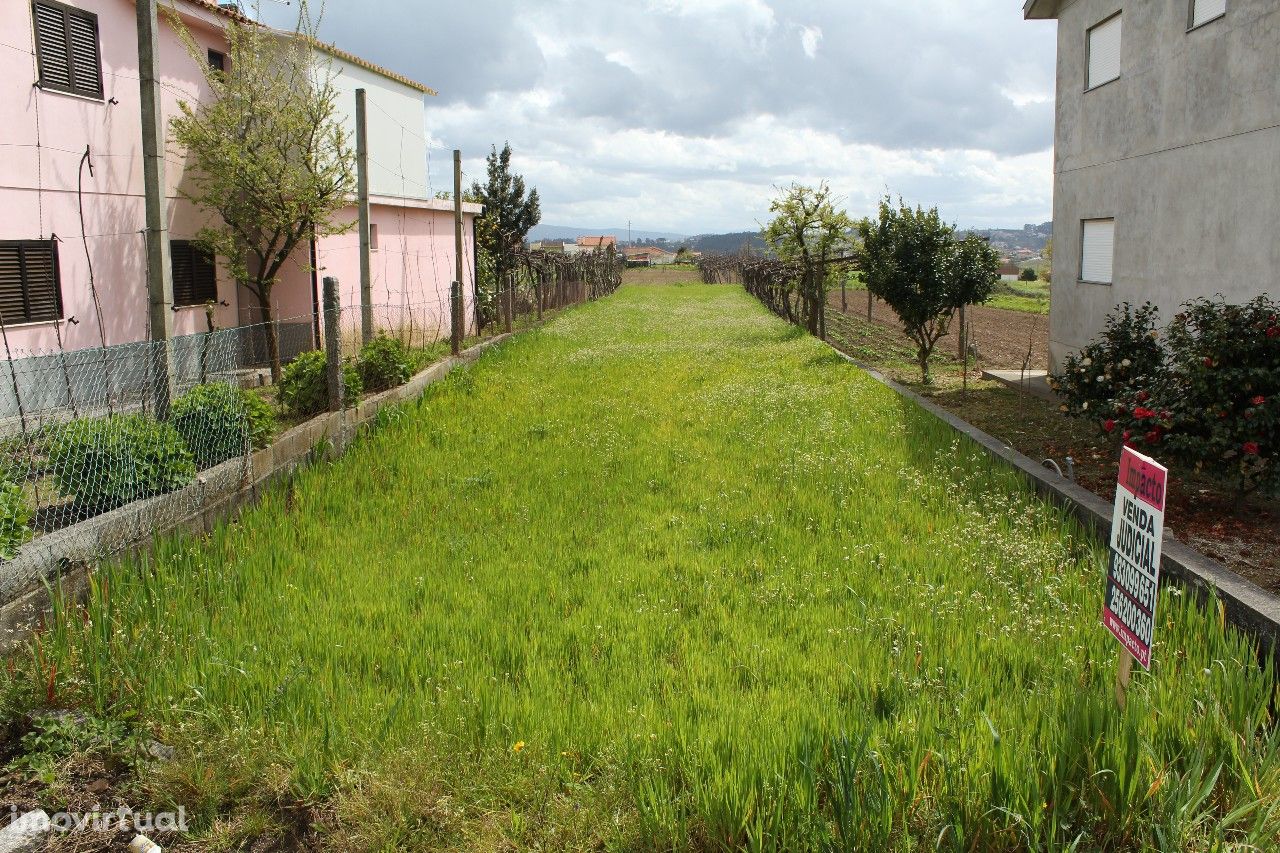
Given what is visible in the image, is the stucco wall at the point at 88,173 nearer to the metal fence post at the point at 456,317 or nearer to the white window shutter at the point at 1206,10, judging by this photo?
the metal fence post at the point at 456,317

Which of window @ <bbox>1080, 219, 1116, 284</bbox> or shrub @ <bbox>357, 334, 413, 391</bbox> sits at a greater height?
window @ <bbox>1080, 219, 1116, 284</bbox>

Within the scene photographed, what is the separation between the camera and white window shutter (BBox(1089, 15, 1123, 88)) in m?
12.3

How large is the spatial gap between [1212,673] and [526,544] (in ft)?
A: 12.8

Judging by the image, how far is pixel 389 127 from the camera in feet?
70.9

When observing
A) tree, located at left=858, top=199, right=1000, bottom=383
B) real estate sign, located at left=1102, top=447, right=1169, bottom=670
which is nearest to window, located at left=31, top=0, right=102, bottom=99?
tree, located at left=858, top=199, right=1000, bottom=383

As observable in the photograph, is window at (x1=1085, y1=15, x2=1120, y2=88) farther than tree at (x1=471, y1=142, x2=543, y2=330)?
No

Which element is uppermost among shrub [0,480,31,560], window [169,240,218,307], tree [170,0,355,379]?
tree [170,0,355,379]

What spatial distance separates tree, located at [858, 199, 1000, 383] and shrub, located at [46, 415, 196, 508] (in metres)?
11.4

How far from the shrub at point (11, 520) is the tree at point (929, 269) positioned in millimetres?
12513

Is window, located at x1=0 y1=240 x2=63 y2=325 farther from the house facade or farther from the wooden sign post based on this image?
the house facade

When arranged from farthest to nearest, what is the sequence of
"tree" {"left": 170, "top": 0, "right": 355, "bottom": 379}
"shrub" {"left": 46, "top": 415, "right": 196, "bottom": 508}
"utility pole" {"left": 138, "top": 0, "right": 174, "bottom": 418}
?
"tree" {"left": 170, "top": 0, "right": 355, "bottom": 379} → "utility pole" {"left": 138, "top": 0, "right": 174, "bottom": 418} → "shrub" {"left": 46, "top": 415, "right": 196, "bottom": 508}

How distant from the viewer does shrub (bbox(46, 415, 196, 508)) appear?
5883 mm

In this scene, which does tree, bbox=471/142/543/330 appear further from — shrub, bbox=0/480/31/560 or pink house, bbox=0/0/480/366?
shrub, bbox=0/480/31/560

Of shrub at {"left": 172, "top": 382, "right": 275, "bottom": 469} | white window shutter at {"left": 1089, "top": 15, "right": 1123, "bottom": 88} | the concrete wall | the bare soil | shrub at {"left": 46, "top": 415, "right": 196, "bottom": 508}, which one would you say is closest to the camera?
shrub at {"left": 46, "top": 415, "right": 196, "bottom": 508}
